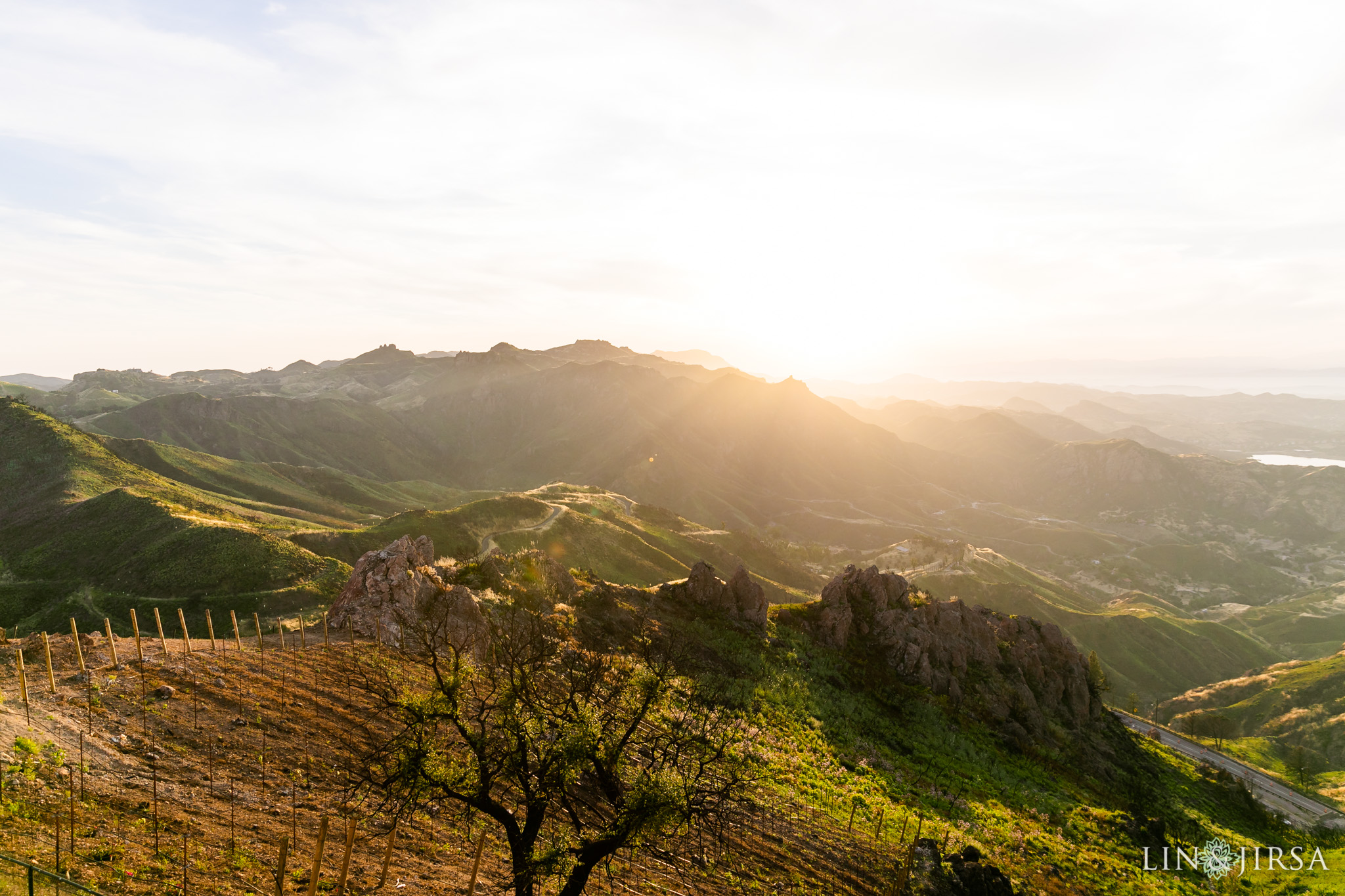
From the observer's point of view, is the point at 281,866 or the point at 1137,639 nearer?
the point at 281,866

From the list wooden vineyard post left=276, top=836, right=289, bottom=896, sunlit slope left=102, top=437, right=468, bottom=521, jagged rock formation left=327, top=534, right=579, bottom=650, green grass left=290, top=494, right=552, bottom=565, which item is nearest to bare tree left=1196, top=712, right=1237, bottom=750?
green grass left=290, top=494, right=552, bottom=565

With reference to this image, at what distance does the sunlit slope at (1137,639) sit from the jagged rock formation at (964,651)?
374 ft

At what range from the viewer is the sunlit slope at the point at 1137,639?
554 ft

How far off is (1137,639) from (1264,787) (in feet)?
348

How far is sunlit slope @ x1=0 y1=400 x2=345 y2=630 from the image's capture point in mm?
60438

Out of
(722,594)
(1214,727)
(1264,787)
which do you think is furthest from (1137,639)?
(722,594)

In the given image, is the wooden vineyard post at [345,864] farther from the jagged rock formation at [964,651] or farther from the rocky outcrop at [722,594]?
the jagged rock formation at [964,651]

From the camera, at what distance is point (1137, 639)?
178 metres

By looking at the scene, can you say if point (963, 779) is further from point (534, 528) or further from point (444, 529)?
point (534, 528)

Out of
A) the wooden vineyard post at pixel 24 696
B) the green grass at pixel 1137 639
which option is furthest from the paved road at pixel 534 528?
the green grass at pixel 1137 639

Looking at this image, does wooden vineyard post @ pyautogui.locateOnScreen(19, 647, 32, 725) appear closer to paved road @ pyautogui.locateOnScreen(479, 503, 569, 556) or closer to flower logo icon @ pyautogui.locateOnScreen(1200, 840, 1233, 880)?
flower logo icon @ pyautogui.locateOnScreen(1200, 840, 1233, 880)

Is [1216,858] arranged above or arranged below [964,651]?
below

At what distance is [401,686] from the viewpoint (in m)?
26.3

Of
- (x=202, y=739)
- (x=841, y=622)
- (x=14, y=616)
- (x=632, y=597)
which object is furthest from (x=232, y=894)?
(x=14, y=616)
